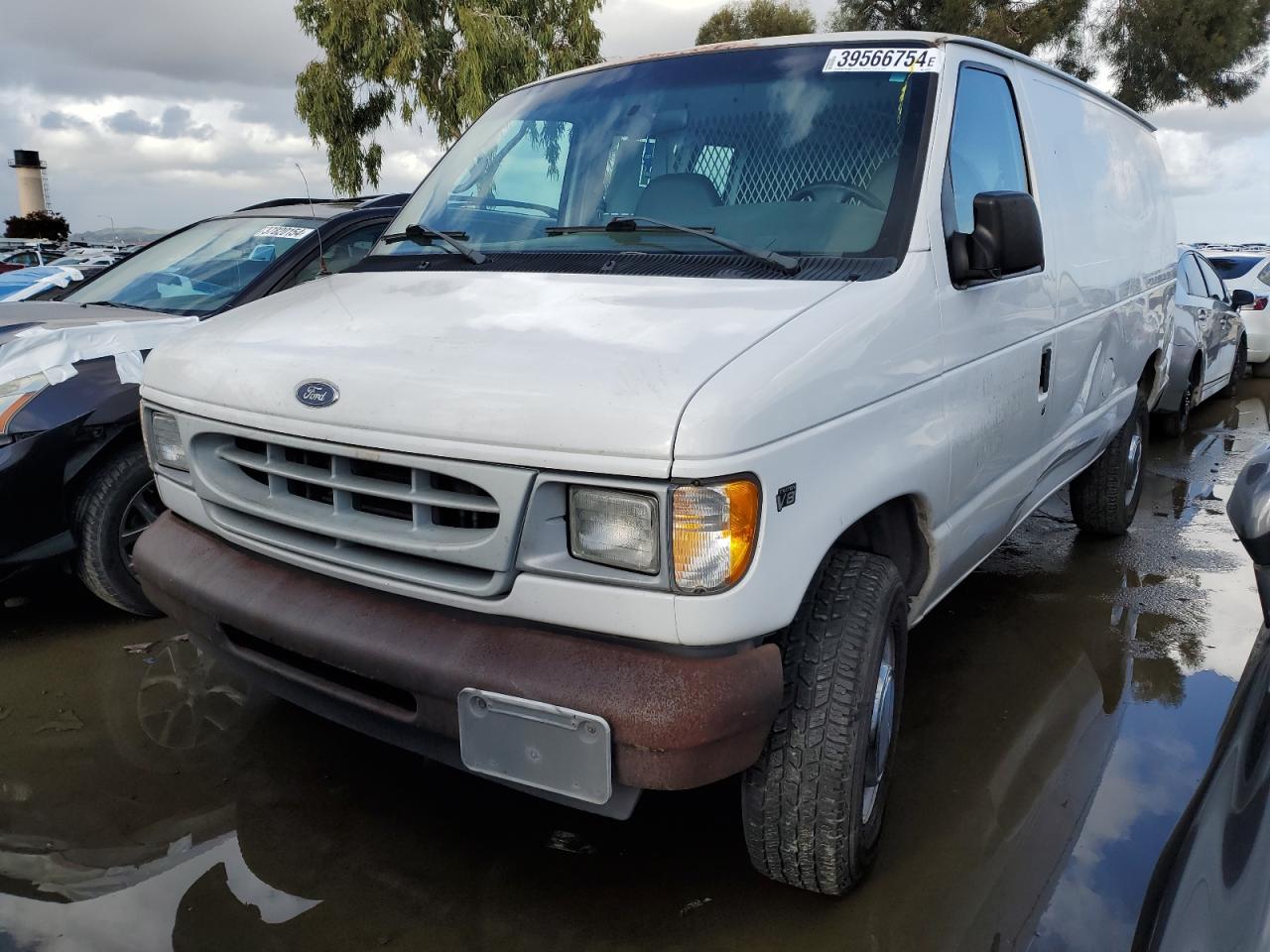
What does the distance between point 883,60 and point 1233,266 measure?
11627 mm

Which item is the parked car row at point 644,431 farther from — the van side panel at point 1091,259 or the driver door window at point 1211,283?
the driver door window at point 1211,283

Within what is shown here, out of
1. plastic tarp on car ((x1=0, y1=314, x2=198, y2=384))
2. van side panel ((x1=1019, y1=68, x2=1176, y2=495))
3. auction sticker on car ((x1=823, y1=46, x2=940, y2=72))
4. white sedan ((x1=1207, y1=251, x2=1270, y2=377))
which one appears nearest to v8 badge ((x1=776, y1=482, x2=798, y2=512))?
auction sticker on car ((x1=823, y1=46, x2=940, y2=72))

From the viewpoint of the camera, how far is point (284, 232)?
15.8 ft

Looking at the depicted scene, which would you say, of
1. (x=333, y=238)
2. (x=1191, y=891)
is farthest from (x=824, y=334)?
(x=333, y=238)

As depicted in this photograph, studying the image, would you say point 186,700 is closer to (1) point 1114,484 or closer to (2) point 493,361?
(2) point 493,361

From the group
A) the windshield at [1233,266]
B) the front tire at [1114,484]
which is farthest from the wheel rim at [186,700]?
the windshield at [1233,266]

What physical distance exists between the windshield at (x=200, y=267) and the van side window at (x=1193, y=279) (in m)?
7.00

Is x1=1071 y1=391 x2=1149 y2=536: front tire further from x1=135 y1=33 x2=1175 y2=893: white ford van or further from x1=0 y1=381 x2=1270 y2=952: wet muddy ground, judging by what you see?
x1=135 y1=33 x2=1175 y2=893: white ford van

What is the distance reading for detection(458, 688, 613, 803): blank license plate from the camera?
191 cm

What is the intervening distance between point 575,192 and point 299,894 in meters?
2.14

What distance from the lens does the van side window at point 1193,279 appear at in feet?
27.2

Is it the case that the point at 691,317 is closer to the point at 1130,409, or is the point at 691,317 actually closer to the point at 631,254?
the point at 631,254

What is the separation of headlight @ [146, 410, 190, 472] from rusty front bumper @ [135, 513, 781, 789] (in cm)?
34

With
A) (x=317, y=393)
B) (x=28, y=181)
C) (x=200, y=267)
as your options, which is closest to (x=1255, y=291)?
(x=200, y=267)
